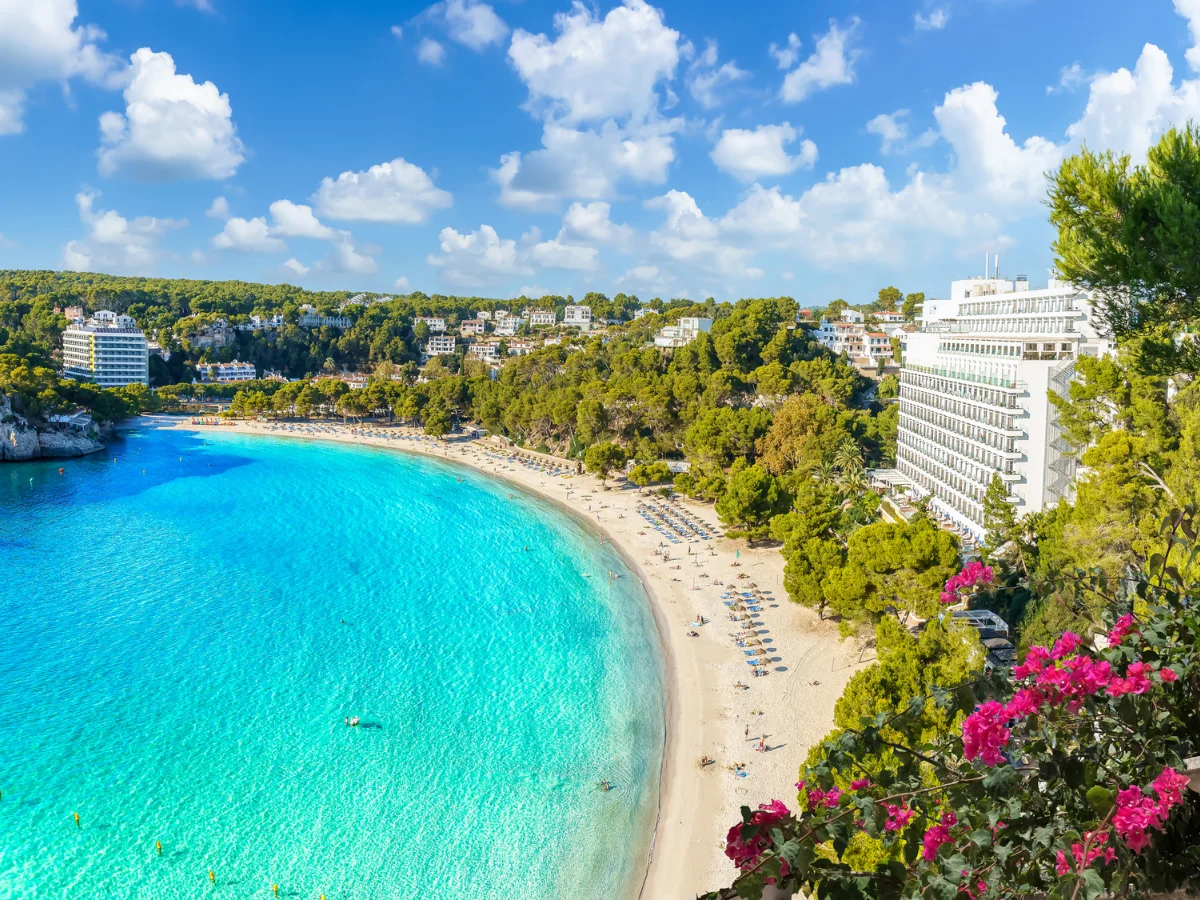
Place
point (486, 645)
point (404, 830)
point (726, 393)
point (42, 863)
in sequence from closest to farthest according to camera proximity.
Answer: point (42, 863) → point (404, 830) → point (486, 645) → point (726, 393)

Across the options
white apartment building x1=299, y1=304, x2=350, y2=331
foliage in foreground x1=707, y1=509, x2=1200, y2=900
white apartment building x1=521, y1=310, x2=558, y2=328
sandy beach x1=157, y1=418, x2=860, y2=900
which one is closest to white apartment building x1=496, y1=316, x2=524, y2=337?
white apartment building x1=521, y1=310, x2=558, y2=328

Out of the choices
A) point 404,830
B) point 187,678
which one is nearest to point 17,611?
point 187,678

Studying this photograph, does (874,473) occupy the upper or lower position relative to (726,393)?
lower

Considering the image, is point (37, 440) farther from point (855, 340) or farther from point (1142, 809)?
point (855, 340)

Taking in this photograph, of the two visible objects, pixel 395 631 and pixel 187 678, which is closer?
pixel 187 678

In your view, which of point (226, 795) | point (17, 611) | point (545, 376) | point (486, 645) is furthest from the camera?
point (545, 376)

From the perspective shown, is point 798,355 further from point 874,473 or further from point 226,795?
point 226,795

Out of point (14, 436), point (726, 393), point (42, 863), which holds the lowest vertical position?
point (42, 863)

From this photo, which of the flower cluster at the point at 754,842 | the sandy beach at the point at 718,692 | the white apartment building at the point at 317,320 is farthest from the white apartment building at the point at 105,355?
the flower cluster at the point at 754,842
